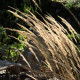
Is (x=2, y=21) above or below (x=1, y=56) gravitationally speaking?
above

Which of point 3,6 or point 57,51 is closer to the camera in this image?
point 57,51

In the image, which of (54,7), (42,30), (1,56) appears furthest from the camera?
(54,7)

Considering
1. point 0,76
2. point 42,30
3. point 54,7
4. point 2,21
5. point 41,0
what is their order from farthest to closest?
point 54,7
point 41,0
point 2,21
point 0,76
point 42,30

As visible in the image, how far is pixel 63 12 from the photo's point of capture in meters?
9.25

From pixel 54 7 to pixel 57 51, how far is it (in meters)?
8.09

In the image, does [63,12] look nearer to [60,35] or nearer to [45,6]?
[45,6]

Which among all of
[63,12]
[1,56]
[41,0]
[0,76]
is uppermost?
[41,0]

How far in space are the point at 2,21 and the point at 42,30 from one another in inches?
240

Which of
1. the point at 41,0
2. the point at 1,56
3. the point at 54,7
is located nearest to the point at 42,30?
the point at 1,56

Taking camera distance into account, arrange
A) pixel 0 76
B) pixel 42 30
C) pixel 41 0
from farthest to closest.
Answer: pixel 41 0, pixel 0 76, pixel 42 30

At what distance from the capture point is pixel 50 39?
5.28 feet

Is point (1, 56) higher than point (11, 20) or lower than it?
lower

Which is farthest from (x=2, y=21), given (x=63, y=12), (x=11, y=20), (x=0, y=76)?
(x=0, y=76)

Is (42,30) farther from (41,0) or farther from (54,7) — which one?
(54,7)
